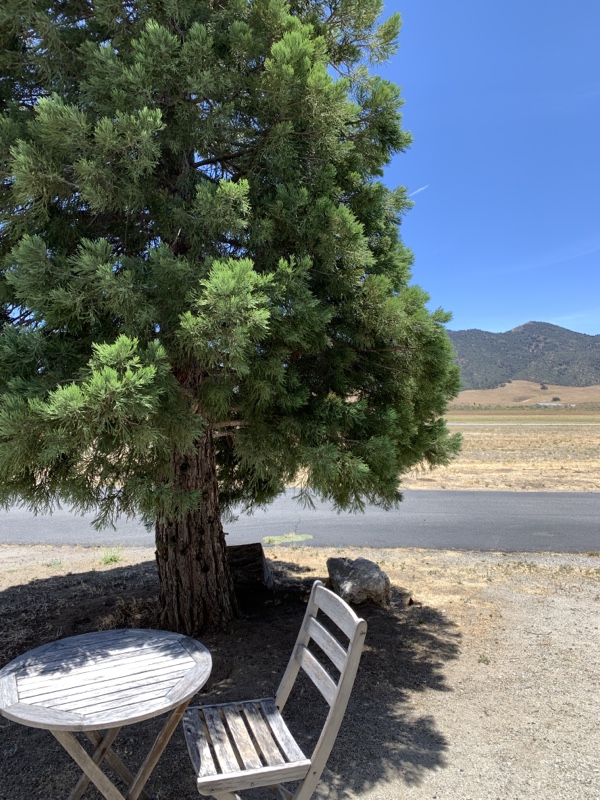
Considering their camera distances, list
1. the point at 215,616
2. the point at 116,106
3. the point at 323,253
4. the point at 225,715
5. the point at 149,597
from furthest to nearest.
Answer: the point at 149,597
the point at 215,616
the point at 323,253
the point at 116,106
the point at 225,715

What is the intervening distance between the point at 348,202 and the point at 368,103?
2.16 ft

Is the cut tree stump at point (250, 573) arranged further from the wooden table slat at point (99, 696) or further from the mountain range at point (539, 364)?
the mountain range at point (539, 364)

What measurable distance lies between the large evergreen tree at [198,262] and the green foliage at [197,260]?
0.01 metres

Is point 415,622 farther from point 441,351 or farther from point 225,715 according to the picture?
point 225,715

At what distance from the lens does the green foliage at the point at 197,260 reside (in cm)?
286

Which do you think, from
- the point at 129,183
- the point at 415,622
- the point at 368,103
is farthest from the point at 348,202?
the point at 415,622

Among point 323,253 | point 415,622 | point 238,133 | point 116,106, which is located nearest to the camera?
point 116,106

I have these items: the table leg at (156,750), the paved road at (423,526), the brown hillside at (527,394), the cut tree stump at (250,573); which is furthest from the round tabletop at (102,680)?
the brown hillside at (527,394)

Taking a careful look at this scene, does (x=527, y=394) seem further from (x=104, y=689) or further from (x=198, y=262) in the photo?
(x=104, y=689)

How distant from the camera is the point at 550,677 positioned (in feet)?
13.4

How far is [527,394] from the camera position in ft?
452

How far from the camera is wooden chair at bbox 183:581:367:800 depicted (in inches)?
85.7

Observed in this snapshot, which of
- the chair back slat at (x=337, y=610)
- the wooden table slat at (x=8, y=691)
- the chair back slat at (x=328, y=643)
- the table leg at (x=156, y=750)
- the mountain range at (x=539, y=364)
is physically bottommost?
the table leg at (x=156, y=750)

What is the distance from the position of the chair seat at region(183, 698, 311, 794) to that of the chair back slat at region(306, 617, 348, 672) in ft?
1.19
